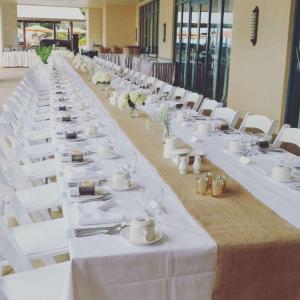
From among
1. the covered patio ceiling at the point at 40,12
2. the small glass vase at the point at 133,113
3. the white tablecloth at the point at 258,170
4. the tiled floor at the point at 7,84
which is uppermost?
the covered patio ceiling at the point at 40,12

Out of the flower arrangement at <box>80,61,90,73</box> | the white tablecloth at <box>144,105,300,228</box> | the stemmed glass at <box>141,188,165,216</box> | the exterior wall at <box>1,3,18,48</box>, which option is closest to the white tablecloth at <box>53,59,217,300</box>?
the stemmed glass at <box>141,188,165,216</box>

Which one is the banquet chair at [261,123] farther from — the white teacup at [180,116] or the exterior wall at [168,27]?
the exterior wall at [168,27]

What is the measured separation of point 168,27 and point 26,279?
40.5 feet

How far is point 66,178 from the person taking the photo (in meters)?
2.51

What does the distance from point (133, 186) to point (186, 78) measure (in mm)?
9965

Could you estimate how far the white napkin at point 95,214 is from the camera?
1.91 metres

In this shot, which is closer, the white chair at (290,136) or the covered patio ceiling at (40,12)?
the white chair at (290,136)

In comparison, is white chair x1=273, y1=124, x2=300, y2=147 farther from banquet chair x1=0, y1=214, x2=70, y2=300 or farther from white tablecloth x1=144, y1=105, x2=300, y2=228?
banquet chair x1=0, y1=214, x2=70, y2=300

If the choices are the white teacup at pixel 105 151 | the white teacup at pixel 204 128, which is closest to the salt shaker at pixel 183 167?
the white teacup at pixel 105 151

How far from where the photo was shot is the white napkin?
1915 mm

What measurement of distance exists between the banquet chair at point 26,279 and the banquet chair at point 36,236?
0.19 feet

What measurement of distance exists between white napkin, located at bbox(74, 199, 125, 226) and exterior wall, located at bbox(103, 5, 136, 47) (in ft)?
67.3

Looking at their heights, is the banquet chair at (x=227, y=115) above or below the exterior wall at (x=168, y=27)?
below

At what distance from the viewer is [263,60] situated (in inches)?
281
